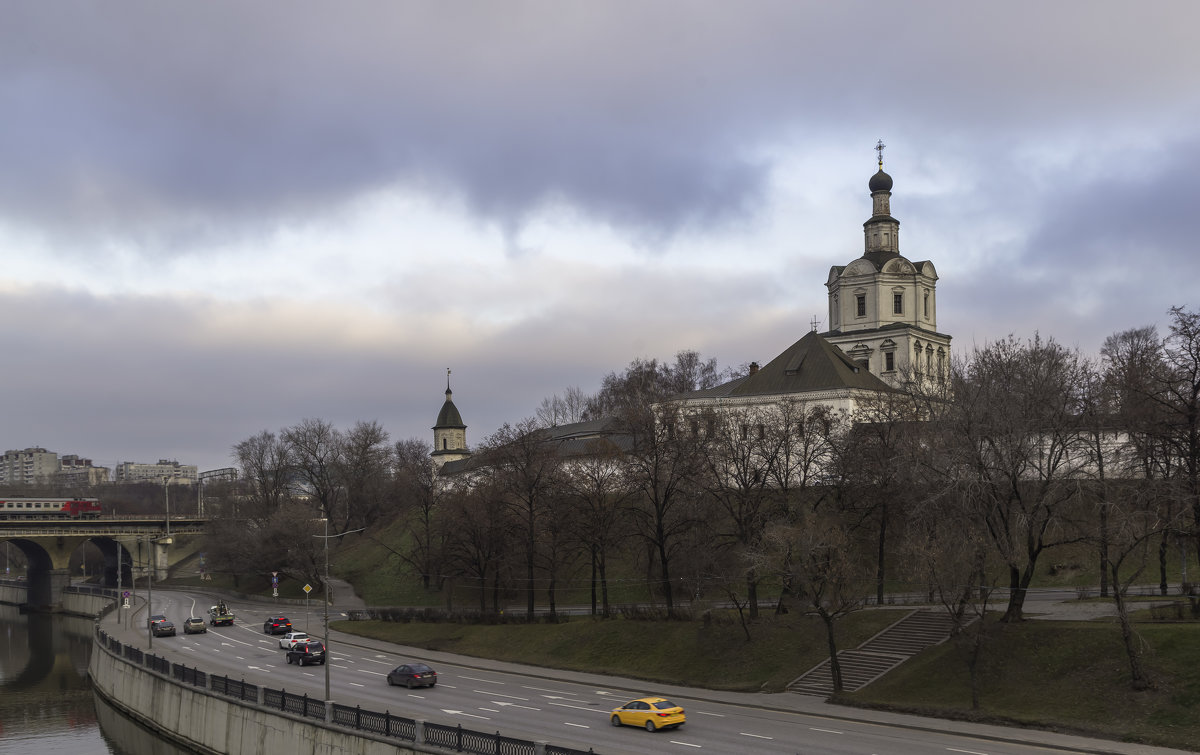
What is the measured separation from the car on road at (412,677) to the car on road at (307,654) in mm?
8868

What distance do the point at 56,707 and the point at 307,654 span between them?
690 inches

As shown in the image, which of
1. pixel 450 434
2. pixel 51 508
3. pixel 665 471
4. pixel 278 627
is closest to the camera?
pixel 665 471

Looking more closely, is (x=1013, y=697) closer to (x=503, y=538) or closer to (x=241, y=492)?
(x=503, y=538)

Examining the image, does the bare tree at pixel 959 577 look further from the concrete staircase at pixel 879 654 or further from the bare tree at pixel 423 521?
the bare tree at pixel 423 521

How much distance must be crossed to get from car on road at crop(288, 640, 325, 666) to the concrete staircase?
24.7 meters

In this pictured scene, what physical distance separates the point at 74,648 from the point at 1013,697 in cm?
7796

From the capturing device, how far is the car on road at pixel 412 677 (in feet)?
143

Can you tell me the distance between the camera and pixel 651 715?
113 ft

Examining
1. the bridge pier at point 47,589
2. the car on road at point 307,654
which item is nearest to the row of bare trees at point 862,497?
the car on road at point 307,654

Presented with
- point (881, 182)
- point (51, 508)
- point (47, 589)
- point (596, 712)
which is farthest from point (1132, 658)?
point (51, 508)

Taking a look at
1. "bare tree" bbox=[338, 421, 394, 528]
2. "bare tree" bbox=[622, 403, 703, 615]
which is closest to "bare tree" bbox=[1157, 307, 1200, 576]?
"bare tree" bbox=[622, 403, 703, 615]

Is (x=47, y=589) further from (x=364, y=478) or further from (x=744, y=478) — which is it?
(x=744, y=478)

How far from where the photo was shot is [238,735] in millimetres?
38781

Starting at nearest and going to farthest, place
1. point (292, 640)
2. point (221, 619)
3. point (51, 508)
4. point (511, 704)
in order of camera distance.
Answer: point (511, 704) → point (292, 640) → point (221, 619) → point (51, 508)
